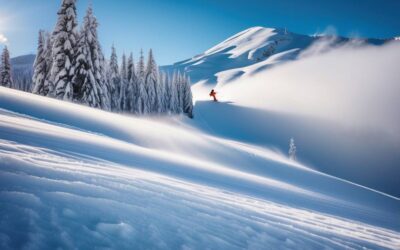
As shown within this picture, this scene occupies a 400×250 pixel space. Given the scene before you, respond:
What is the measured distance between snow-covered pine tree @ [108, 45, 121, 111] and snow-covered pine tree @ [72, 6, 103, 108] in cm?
1849

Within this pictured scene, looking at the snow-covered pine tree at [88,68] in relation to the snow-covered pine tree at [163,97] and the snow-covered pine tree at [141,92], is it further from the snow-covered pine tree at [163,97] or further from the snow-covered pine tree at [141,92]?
the snow-covered pine tree at [163,97]

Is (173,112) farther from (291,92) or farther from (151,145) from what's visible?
(291,92)

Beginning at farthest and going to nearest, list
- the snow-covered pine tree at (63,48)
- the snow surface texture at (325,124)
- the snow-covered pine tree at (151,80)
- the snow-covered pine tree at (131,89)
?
the snow surface texture at (325,124), the snow-covered pine tree at (151,80), the snow-covered pine tree at (131,89), the snow-covered pine tree at (63,48)

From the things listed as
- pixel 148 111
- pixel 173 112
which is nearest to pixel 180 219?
pixel 148 111

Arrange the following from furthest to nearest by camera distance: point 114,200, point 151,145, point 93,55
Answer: point 93,55
point 151,145
point 114,200

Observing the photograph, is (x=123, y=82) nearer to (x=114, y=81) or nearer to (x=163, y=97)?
(x=114, y=81)

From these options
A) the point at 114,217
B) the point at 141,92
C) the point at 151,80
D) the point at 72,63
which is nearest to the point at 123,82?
the point at 141,92

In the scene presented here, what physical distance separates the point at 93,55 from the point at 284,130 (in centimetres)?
7394

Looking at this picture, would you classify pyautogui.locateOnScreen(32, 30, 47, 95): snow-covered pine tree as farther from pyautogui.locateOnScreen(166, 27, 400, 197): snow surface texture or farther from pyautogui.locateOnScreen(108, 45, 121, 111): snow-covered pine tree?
pyautogui.locateOnScreen(166, 27, 400, 197): snow surface texture

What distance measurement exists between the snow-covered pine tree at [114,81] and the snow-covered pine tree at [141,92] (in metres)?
4.01

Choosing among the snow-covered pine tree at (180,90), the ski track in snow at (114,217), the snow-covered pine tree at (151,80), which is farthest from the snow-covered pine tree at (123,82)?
the ski track in snow at (114,217)

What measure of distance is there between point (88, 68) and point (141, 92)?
26.6m

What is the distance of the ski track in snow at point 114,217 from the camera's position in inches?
84.4

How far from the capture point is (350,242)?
4473 mm
